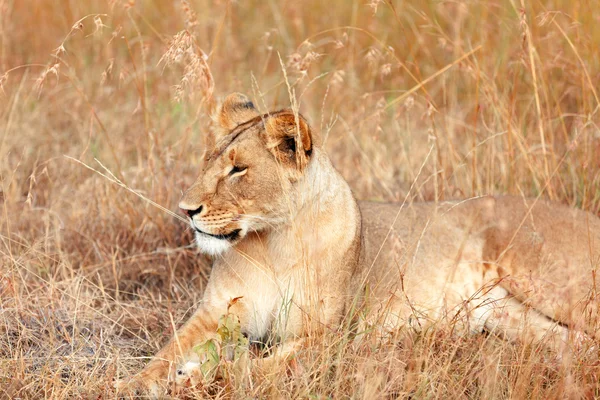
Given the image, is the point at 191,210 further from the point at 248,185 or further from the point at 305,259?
the point at 305,259

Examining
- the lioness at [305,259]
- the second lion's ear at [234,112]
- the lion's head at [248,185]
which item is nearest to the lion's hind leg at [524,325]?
the lioness at [305,259]

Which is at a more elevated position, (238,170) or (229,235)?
(238,170)

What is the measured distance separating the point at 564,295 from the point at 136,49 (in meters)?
5.93

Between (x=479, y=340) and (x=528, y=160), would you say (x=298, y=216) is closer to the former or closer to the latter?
(x=479, y=340)

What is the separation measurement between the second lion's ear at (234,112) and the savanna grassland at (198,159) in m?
0.16

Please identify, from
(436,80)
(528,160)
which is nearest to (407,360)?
(528,160)

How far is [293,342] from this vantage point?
11.4 ft

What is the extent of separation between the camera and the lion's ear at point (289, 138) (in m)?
3.40

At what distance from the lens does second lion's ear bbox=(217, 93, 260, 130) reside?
4.02 m

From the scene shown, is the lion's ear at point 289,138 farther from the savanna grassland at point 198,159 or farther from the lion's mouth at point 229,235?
the lion's mouth at point 229,235

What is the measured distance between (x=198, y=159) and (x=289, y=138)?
2.26 meters

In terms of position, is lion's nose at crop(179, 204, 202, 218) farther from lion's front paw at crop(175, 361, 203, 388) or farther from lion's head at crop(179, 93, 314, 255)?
lion's front paw at crop(175, 361, 203, 388)

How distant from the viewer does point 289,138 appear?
3.51 m

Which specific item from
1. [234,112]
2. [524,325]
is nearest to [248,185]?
[234,112]
